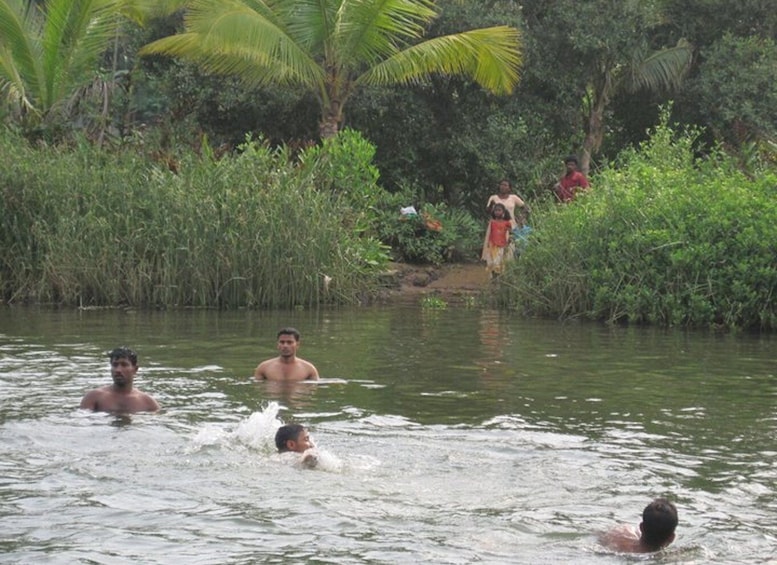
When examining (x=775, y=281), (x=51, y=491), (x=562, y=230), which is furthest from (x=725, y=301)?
(x=51, y=491)

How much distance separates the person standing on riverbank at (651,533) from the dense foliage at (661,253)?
39.7 feet

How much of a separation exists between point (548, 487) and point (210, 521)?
97.7 inches

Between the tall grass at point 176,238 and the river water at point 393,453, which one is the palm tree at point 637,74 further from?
the river water at point 393,453

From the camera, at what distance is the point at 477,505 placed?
951 cm

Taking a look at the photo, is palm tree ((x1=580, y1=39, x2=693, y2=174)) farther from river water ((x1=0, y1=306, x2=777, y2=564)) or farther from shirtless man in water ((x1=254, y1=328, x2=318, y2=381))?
shirtless man in water ((x1=254, y1=328, x2=318, y2=381))

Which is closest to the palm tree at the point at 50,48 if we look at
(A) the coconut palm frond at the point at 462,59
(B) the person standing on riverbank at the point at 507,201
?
(A) the coconut palm frond at the point at 462,59

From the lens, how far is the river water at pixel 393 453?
8.61 metres

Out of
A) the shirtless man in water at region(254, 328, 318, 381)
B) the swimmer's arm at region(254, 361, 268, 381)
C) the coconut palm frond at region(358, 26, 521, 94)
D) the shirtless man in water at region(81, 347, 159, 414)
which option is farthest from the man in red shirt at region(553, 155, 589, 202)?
the shirtless man in water at region(81, 347, 159, 414)

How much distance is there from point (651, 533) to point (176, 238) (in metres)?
15.2

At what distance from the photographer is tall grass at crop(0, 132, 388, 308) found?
73.9 ft

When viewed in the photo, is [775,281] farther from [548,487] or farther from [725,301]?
[548,487]

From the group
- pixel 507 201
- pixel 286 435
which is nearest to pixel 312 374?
pixel 286 435

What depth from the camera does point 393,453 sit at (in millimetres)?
11133

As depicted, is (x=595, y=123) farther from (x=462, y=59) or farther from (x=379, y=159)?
(x=462, y=59)
